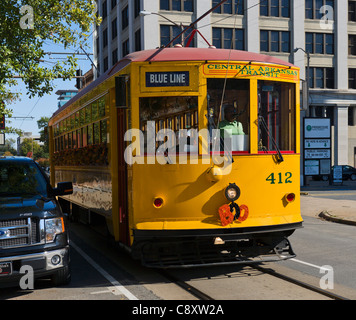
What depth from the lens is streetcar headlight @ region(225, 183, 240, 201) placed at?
6.93m

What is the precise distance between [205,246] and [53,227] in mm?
2171

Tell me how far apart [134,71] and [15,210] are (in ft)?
8.12

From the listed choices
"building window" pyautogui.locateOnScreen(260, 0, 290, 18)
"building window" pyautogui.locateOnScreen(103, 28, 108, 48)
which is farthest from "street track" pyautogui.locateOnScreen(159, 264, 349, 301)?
"building window" pyautogui.locateOnScreen(103, 28, 108, 48)

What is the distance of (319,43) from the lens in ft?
143

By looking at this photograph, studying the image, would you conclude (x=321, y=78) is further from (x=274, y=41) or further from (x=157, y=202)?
(x=157, y=202)

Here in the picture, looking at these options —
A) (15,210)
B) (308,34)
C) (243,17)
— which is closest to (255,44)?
(243,17)

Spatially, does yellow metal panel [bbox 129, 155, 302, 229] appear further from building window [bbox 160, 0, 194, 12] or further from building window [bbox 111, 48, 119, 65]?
building window [bbox 111, 48, 119, 65]

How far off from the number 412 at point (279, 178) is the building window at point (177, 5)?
110 ft

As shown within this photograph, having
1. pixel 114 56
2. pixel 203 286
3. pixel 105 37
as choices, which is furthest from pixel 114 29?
pixel 203 286

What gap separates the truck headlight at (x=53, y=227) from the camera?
6398 millimetres

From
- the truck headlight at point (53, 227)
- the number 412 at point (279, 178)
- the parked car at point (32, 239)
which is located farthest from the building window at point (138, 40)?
the truck headlight at point (53, 227)

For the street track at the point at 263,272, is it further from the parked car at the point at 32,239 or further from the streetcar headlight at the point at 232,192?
the parked car at the point at 32,239

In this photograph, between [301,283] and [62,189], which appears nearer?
[301,283]
